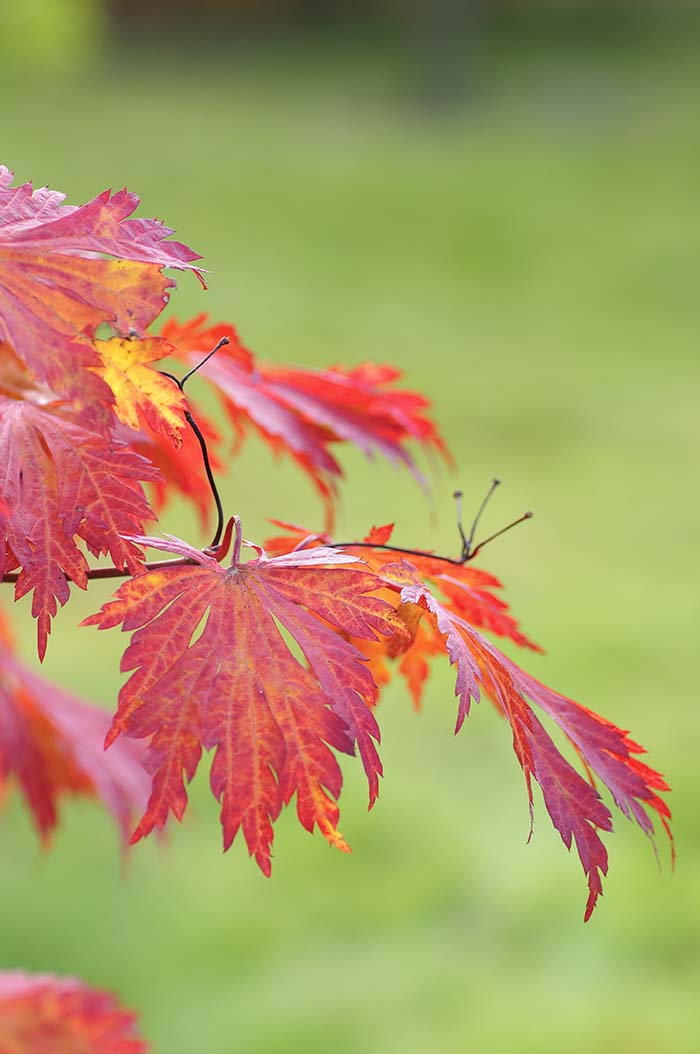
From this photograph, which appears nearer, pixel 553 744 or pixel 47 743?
pixel 553 744

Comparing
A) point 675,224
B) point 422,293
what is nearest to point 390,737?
point 422,293

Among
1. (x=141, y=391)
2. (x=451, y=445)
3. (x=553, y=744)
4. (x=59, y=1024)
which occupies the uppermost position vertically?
(x=141, y=391)

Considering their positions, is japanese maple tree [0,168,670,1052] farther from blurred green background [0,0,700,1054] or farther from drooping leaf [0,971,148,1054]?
blurred green background [0,0,700,1054]

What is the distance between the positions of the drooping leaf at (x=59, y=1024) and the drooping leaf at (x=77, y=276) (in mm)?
736

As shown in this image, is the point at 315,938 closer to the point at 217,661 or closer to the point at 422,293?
the point at 217,661

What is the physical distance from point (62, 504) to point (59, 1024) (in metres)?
0.69

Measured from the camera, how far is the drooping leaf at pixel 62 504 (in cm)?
75

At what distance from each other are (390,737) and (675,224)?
251 inches

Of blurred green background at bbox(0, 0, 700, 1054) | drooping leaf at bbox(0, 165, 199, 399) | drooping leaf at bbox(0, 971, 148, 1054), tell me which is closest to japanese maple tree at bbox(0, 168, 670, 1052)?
drooping leaf at bbox(0, 165, 199, 399)

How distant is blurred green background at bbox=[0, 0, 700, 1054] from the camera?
2.74 m

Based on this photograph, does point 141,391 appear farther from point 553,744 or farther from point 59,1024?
point 59,1024

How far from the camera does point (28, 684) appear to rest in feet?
4.66

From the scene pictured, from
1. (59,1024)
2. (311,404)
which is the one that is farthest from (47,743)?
(311,404)

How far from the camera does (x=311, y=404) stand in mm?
1185
